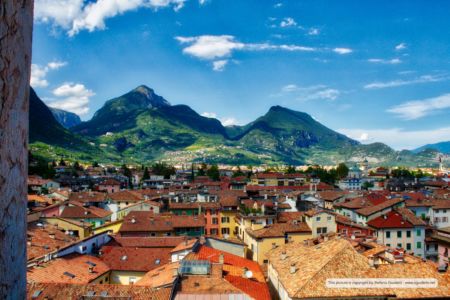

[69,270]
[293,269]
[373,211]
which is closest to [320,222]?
[373,211]

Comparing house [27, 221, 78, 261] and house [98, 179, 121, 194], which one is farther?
house [98, 179, 121, 194]

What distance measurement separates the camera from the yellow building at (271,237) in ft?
143

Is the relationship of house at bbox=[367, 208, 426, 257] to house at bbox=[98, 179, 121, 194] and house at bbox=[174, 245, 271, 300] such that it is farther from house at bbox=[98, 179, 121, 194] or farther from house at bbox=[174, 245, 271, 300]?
house at bbox=[98, 179, 121, 194]

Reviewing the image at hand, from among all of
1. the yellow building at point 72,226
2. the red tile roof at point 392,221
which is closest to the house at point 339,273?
the red tile roof at point 392,221

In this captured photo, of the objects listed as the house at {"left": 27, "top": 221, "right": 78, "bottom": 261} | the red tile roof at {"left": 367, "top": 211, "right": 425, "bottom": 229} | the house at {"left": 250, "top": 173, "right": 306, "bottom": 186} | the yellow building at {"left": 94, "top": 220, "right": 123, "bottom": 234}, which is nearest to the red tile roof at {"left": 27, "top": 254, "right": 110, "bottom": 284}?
the house at {"left": 27, "top": 221, "right": 78, "bottom": 261}

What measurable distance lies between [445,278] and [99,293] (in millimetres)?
20473

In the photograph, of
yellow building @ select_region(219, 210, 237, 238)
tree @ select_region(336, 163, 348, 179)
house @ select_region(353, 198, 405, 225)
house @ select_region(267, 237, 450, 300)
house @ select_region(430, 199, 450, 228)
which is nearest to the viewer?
house @ select_region(267, 237, 450, 300)

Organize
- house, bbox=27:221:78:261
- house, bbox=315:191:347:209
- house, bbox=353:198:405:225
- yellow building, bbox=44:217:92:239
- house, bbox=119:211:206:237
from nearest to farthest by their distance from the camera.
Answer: house, bbox=27:221:78:261, yellow building, bbox=44:217:92:239, house, bbox=119:211:206:237, house, bbox=353:198:405:225, house, bbox=315:191:347:209

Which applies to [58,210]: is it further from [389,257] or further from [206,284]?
[389,257]

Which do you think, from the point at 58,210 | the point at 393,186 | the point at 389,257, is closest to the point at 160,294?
the point at 389,257

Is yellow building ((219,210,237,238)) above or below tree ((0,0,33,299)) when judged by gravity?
below

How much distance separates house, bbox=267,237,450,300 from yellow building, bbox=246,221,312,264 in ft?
45.9

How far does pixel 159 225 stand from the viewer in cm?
4909

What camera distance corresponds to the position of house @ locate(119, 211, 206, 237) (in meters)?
47.6
